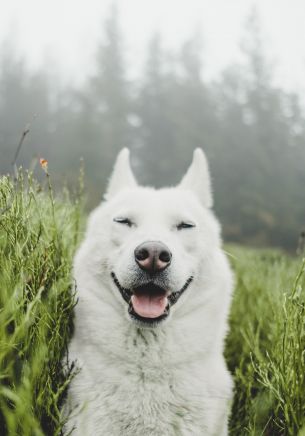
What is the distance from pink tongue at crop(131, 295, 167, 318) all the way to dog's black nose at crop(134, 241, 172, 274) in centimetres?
19

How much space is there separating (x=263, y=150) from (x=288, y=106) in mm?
6467

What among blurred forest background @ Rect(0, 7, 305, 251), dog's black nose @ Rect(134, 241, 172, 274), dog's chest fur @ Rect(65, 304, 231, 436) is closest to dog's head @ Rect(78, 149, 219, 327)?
dog's black nose @ Rect(134, 241, 172, 274)

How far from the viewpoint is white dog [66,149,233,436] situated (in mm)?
2033

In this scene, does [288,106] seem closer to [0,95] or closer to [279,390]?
[0,95]

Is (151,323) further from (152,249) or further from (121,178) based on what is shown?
(121,178)

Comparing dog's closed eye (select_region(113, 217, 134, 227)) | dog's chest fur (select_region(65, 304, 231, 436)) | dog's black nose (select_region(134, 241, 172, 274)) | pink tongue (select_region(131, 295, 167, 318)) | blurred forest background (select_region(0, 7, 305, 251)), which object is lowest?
dog's chest fur (select_region(65, 304, 231, 436))

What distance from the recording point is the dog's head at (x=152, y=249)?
84.2 inches

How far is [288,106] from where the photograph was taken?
3284cm

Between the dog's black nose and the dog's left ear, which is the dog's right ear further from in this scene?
the dog's black nose

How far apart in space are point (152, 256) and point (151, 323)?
372 millimetres

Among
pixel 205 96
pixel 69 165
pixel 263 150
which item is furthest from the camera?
pixel 205 96

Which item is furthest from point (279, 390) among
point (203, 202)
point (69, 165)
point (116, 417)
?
point (69, 165)

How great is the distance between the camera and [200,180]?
3049 millimetres

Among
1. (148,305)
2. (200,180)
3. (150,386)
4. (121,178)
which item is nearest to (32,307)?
(148,305)
